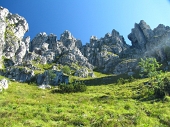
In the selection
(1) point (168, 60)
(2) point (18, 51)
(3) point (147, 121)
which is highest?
(2) point (18, 51)

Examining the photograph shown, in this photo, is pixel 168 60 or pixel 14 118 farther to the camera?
pixel 168 60

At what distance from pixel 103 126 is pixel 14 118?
1110cm

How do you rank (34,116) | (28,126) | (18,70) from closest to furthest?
(28,126) < (34,116) < (18,70)

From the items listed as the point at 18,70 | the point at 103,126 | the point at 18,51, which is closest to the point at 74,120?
the point at 103,126

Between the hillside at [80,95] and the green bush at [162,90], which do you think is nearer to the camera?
the hillside at [80,95]

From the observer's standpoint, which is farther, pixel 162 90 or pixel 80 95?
pixel 80 95

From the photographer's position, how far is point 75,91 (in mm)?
73000

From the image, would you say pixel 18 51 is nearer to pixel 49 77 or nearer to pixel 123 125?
pixel 49 77

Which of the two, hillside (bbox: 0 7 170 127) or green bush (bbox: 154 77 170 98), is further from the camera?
green bush (bbox: 154 77 170 98)

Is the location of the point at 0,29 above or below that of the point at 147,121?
above

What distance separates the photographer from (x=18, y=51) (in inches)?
7844

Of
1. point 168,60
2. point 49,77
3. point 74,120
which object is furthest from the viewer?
point 168,60

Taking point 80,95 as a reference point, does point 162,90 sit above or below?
above

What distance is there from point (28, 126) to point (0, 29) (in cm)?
19420
